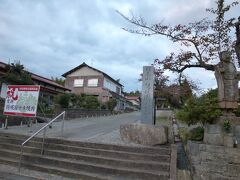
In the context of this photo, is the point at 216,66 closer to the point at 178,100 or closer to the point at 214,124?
the point at 214,124

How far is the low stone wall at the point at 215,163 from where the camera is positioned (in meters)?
6.58

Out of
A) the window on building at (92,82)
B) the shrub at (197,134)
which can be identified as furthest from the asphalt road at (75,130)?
the window on building at (92,82)

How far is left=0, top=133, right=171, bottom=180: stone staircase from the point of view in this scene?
670 cm

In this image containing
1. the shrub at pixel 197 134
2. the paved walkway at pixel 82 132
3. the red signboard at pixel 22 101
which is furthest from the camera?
the red signboard at pixel 22 101

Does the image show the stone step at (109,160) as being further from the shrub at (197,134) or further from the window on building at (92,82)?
the window on building at (92,82)

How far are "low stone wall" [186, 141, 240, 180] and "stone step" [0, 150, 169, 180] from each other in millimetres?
1023

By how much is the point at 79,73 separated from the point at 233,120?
1465 inches

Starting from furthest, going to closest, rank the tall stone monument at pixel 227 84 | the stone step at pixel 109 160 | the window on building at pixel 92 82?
the window on building at pixel 92 82
the tall stone monument at pixel 227 84
the stone step at pixel 109 160

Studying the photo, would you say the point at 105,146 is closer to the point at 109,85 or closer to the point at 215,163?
the point at 215,163

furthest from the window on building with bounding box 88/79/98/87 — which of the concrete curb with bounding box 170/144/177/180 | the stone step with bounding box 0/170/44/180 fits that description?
the concrete curb with bounding box 170/144/177/180

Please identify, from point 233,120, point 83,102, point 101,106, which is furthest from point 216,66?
point 101,106

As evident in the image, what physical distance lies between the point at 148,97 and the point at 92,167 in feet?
14.0

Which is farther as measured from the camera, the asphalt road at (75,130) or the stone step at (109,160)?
the asphalt road at (75,130)

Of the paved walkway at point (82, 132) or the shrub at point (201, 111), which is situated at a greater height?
the shrub at point (201, 111)
